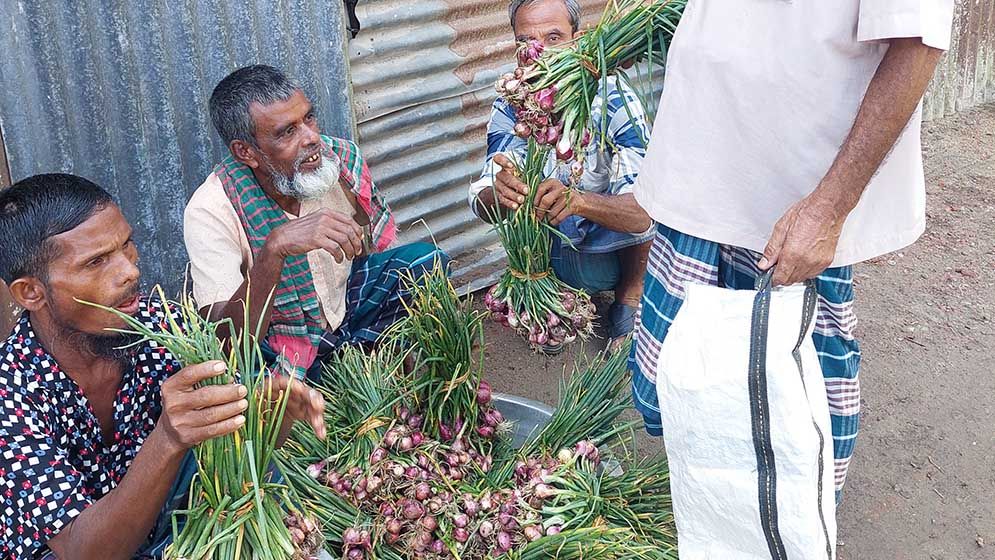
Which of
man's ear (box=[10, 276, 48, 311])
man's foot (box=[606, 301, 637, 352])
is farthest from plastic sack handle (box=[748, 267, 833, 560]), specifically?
man's foot (box=[606, 301, 637, 352])

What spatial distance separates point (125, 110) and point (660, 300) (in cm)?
179

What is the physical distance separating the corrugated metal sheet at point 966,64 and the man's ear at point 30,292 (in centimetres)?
535

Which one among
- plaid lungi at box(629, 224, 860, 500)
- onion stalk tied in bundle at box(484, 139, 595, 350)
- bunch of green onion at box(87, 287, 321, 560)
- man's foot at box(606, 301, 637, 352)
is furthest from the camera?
man's foot at box(606, 301, 637, 352)

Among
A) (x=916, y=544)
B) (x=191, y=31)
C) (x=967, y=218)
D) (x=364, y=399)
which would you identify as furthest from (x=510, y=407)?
(x=967, y=218)

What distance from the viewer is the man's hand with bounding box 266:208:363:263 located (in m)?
2.50

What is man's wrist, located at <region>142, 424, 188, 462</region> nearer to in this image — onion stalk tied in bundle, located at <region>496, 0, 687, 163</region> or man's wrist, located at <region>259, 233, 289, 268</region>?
man's wrist, located at <region>259, 233, 289, 268</region>

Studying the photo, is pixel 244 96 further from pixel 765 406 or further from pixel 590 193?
pixel 765 406

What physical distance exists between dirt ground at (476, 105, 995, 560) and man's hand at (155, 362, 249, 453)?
1.60 m

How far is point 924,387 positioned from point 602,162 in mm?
1337

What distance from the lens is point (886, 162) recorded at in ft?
6.20

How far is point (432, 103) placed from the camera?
3805 mm

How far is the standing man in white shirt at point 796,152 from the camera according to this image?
1690mm

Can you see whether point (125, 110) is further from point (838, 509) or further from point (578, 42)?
point (838, 509)

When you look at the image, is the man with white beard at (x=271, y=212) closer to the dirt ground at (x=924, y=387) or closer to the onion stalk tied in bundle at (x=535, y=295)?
the onion stalk tied in bundle at (x=535, y=295)
